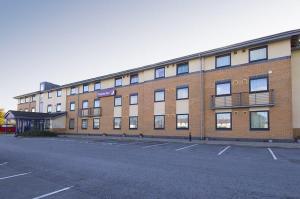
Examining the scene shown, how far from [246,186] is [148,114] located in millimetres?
20393

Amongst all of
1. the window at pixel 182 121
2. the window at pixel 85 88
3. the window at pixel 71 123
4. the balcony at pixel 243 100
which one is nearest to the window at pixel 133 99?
the window at pixel 182 121

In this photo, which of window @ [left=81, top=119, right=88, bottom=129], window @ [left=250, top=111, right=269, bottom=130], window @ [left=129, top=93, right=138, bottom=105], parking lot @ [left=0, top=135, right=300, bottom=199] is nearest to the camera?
parking lot @ [left=0, top=135, right=300, bottom=199]

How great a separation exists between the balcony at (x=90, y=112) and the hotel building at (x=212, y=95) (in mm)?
147

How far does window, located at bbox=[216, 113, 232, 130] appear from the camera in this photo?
20938 mm

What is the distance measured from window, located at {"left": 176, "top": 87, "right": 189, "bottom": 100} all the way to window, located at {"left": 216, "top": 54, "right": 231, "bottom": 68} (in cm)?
403

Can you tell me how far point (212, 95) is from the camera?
2183cm

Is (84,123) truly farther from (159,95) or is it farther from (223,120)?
(223,120)

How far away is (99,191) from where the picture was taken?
611cm

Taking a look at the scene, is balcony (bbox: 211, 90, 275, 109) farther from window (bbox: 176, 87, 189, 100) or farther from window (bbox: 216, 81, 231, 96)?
window (bbox: 176, 87, 189, 100)

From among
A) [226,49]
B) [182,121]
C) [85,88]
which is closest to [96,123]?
[85,88]

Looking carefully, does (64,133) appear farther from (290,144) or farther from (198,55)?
(290,144)

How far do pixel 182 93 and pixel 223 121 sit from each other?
5274mm

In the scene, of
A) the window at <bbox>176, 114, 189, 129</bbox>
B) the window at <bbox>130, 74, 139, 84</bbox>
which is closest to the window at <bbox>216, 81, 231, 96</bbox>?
the window at <bbox>176, 114, 189, 129</bbox>

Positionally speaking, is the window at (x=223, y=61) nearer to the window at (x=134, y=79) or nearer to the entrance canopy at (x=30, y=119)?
the window at (x=134, y=79)
